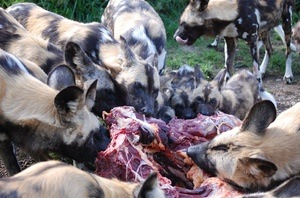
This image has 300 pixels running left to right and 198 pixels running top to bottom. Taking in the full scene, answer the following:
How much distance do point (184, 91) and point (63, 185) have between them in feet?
8.77

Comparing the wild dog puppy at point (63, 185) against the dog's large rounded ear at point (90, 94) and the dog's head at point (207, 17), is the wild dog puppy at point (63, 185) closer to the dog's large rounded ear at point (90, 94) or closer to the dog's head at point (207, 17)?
the dog's large rounded ear at point (90, 94)

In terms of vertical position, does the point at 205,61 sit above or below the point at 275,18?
below

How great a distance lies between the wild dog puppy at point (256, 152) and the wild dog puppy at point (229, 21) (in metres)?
3.31

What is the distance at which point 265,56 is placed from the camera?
25.9ft

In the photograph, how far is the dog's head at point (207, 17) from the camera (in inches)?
278

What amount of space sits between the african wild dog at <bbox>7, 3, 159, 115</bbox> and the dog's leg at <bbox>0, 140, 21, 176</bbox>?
3.12ft

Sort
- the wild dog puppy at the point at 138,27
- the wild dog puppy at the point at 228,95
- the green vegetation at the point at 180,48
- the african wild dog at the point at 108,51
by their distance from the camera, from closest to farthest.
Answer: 1. the african wild dog at the point at 108,51
2. the wild dog puppy at the point at 228,95
3. the wild dog puppy at the point at 138,27
4. the green vegetation at the point at 180,48

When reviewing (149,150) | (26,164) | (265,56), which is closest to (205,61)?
(265,56)

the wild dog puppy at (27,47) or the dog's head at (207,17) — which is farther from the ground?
the wild dog puppy at (27,47)

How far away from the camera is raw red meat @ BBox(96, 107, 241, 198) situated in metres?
3.67

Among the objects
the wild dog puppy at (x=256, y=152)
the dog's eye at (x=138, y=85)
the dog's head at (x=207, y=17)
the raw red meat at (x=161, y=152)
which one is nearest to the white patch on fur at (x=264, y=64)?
the dog's head at (x=207, y=17)

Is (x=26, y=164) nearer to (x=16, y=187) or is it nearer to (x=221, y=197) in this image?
(x=221, y=197)

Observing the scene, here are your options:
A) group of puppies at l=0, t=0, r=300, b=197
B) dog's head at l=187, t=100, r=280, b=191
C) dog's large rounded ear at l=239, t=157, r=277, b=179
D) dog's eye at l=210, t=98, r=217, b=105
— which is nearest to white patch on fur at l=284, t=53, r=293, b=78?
group of puppies at l=0, t=0, r=300, b=197

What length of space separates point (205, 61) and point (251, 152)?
4515 millimetres
